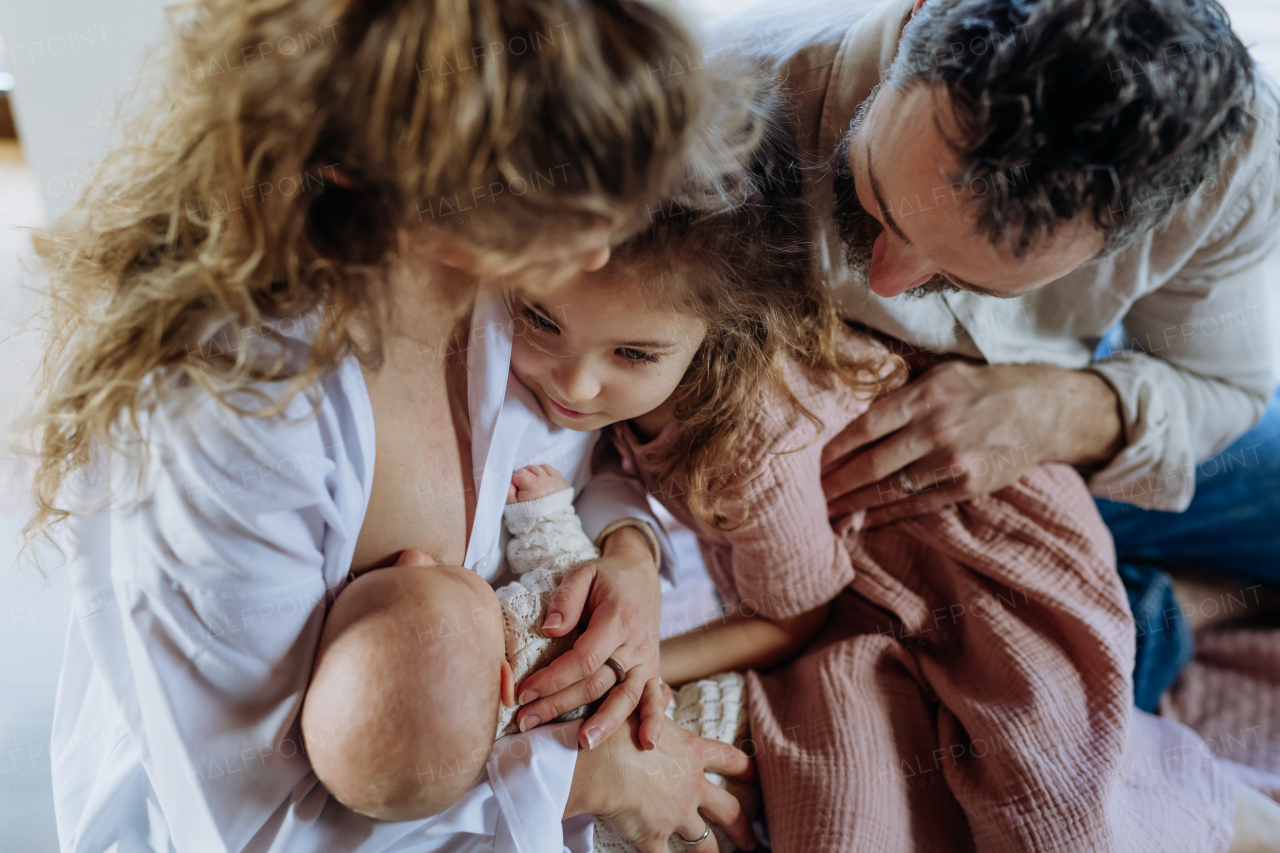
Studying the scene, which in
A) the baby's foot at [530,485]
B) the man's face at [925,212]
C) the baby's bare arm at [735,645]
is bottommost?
the baby's bare arm at [735,645]

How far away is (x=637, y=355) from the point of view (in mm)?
925

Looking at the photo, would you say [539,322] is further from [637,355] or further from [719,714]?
[719,714]

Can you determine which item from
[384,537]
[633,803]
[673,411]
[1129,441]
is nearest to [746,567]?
[673,411]

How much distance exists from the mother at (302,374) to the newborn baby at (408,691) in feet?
0.19

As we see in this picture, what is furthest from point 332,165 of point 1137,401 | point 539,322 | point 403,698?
point 1137,401

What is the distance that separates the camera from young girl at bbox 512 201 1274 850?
94 centimetres

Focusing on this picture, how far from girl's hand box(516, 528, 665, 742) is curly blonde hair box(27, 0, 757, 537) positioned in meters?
0.36

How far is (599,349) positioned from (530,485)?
25 cm

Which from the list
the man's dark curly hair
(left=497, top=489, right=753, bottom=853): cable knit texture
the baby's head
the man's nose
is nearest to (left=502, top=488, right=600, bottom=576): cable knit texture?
(left=497, top=489, right=753, bottom=853): cable knit texture

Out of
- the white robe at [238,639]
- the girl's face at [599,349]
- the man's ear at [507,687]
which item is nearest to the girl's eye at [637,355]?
the girl's face at [599,349]

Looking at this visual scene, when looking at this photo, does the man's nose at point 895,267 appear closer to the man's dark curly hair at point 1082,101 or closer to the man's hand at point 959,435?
the man's dark curly hair at point 1082,101

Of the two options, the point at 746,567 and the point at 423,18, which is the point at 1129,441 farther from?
the point at 423,18

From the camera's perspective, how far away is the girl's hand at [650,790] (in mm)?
930

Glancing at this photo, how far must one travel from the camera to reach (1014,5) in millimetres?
758
